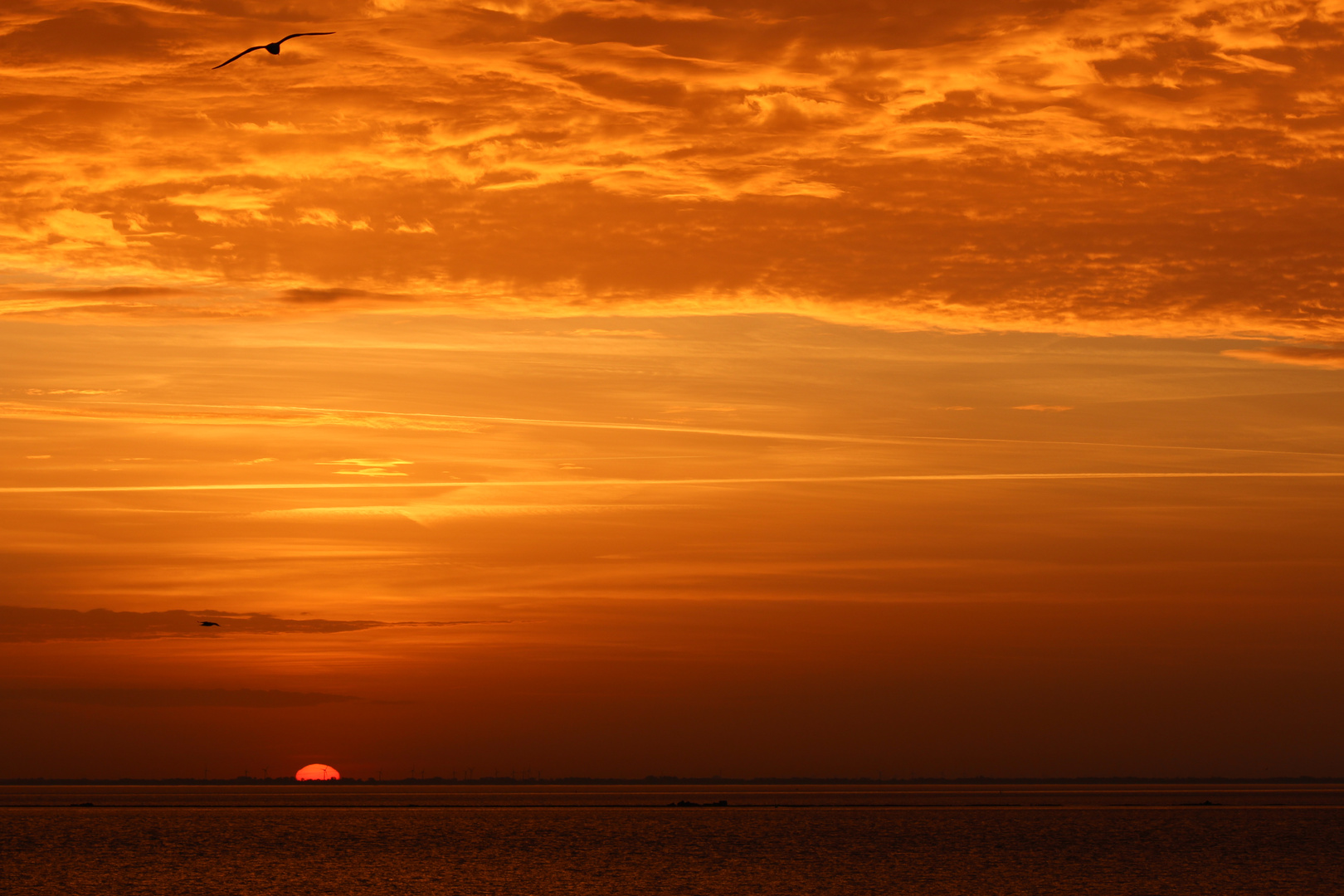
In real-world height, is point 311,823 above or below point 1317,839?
below

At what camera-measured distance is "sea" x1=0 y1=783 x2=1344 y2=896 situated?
259ft

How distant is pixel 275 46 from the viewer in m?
49.2

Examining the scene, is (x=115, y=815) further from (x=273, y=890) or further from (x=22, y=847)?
(x=273, y=890)

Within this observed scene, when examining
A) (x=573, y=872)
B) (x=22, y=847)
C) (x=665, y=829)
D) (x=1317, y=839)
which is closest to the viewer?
(x=573, y=872)

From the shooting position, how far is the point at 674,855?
106938mm

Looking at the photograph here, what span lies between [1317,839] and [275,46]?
366 feet

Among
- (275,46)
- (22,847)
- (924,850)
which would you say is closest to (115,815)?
(22,847)

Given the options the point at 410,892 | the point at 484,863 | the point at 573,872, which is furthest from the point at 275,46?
the point at 484,863

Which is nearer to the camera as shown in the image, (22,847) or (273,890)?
(273,890)

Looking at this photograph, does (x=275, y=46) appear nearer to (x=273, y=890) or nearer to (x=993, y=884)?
(x=273, y=890)

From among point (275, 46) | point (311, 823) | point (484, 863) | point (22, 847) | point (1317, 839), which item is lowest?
point (311, 823)

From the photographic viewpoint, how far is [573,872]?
3484 inches

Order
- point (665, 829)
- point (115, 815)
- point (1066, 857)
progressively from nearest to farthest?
point (1066, 857)
point (665, 829)
point (115, 815)

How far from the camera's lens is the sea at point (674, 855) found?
79.0 metres
